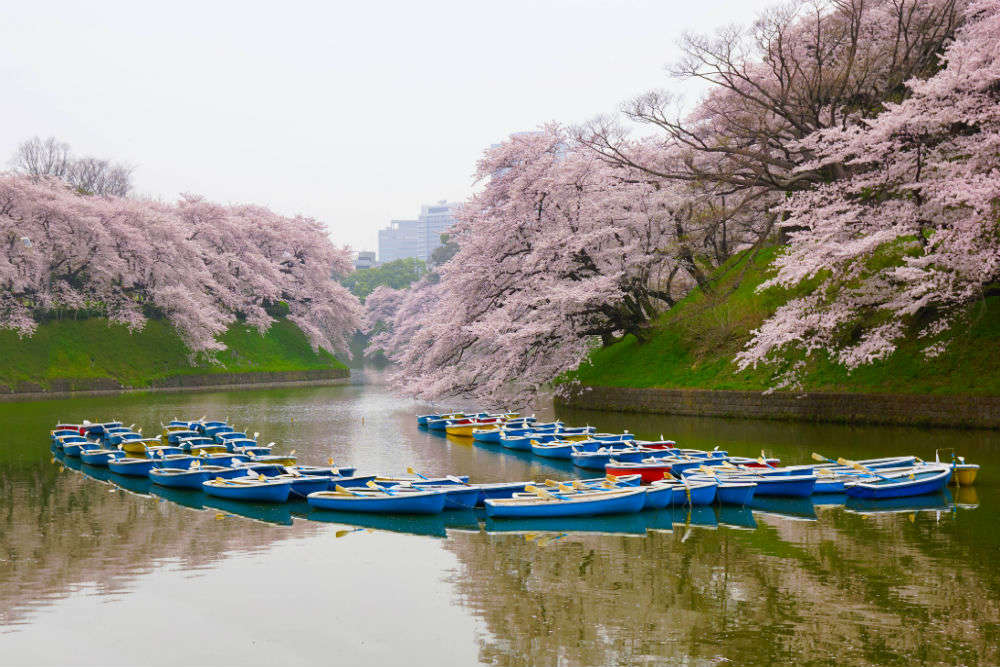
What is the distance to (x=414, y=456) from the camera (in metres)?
26.3

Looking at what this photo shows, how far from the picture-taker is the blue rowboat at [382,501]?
17078 mm

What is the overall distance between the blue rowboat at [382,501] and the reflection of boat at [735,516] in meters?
5.42

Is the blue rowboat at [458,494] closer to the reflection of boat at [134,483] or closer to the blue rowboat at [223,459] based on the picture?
the blue rowboat at [223,459]

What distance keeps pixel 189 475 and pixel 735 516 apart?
41.4 ft

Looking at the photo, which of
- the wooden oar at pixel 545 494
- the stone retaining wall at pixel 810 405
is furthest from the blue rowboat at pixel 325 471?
the stone retaining wall at pixel 810 405

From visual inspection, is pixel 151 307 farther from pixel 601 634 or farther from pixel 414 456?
pixel 601 634

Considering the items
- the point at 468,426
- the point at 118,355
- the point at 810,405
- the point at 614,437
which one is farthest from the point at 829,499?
the point at 118,355

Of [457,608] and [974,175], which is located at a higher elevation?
[974,175]

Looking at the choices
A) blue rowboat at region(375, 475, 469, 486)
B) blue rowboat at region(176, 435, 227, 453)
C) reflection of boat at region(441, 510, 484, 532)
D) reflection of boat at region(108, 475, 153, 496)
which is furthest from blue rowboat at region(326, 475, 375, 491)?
blue rowboat at region(176, 435, 227, 453)

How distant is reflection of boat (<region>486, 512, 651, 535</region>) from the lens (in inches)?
626

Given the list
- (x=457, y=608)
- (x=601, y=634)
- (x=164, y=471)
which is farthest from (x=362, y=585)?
(x=164, y=471)

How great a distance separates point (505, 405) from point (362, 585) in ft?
94.4

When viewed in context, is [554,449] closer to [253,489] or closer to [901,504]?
[253,489]

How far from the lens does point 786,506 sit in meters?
17.7
